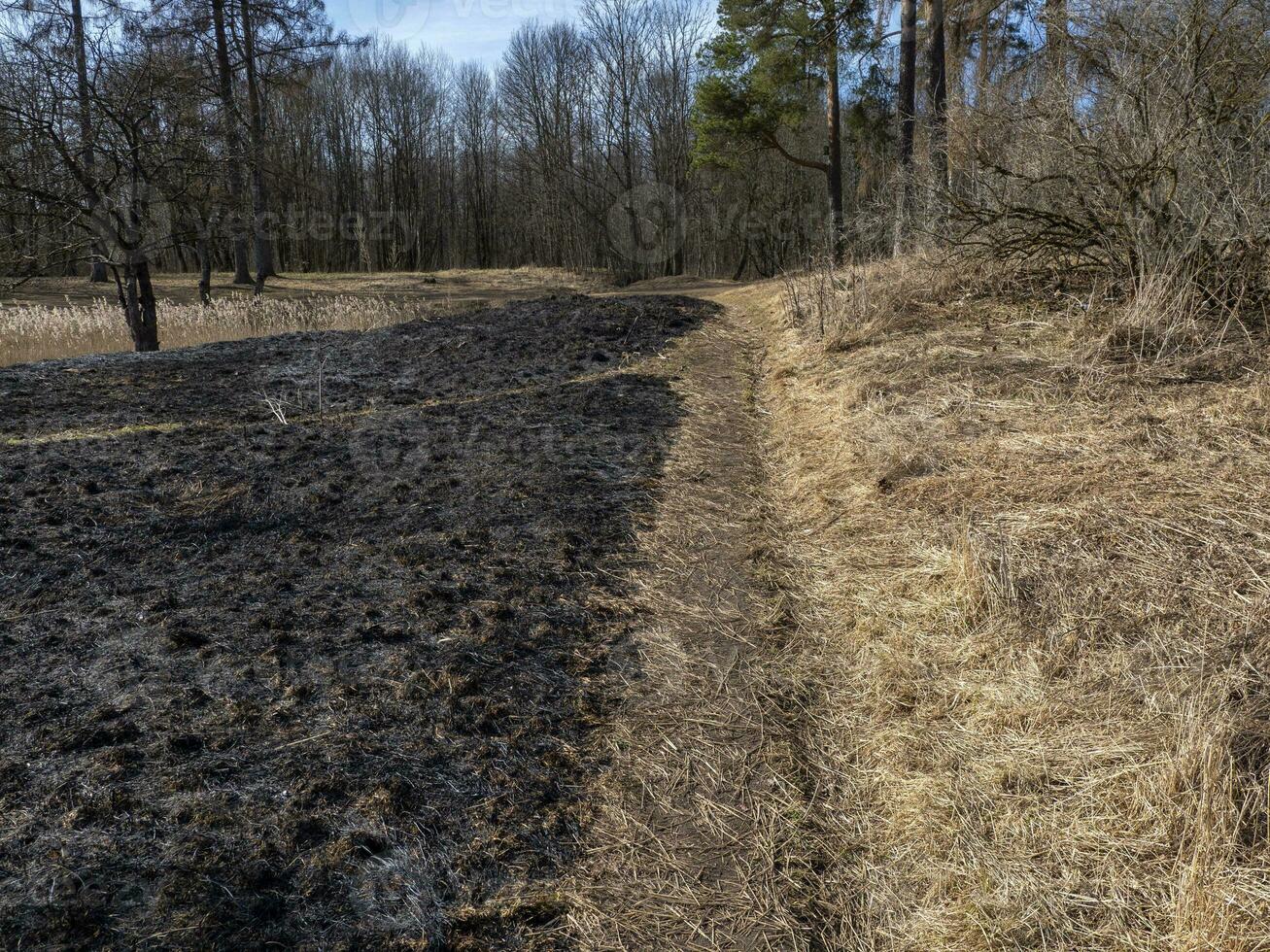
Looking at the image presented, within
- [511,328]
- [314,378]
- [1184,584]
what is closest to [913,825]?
[1184,584]

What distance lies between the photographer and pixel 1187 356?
17.7ft

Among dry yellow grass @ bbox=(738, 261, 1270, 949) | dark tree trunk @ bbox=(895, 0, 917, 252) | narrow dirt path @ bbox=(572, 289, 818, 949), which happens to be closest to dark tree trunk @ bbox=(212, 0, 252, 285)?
narrow dirt path @ bbox=(572, 289, 818, 949)

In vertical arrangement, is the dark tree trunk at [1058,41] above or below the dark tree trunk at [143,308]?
above

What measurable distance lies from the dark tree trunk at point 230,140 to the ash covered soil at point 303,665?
6.14m

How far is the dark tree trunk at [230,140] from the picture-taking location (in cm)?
1204

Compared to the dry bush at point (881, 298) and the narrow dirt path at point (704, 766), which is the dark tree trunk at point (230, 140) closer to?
the dry bush at point (881, 298)

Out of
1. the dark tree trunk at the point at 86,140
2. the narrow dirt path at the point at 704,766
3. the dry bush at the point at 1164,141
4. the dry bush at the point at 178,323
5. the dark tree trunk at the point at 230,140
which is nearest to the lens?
the narrow dirt path at the point at 704,766

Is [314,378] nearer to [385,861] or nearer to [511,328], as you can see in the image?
[511,328]

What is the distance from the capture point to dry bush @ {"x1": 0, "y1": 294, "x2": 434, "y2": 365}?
10.7 metres

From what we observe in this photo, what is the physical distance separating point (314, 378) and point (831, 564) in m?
5.00

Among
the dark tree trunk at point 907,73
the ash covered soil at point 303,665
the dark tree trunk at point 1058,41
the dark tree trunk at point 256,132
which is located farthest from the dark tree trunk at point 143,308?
the dark tree trunk at point 907,73

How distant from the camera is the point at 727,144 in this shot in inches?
820

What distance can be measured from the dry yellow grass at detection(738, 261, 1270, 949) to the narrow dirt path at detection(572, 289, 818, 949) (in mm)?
146

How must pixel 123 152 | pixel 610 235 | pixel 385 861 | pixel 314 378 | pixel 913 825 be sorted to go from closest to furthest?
1. pixel 385 861
2. pixel 913 825
3. pixel 314 378
4. pixel 123 152
5. pixel 610 235
